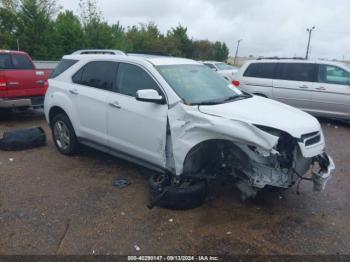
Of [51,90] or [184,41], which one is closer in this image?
[51,90]

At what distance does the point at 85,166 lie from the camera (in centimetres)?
567

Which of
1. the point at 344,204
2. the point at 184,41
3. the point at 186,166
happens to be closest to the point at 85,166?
the point at 186,166

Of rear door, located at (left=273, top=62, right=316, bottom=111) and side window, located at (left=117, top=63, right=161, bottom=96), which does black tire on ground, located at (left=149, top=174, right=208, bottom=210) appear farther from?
rear door, located at (left=273, top=62, right=316, bottom=111)

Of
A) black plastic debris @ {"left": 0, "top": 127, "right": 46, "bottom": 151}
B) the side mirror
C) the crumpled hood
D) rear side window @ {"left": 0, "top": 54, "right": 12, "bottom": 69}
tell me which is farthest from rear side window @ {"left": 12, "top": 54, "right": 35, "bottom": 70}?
the crumpled hood

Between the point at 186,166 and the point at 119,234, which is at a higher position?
the point at 186,166

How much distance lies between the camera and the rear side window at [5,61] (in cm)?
878

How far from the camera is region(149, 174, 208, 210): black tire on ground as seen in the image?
4117 mm

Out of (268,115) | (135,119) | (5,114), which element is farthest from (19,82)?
(268,115)

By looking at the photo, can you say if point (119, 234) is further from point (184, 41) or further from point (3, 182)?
point (184, 41)

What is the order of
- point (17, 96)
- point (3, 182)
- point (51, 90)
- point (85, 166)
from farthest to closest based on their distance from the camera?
point (17, 96), point (51, 90), point (85, 166), point (3, 182)

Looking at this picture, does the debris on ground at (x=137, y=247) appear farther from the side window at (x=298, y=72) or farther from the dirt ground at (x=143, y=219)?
the side window at (x=298, y=72)

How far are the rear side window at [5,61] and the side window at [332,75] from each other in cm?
798

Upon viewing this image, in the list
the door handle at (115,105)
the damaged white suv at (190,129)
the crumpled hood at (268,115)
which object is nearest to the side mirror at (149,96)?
the damaged white suv at (190,129)

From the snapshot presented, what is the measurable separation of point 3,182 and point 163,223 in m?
2.62
